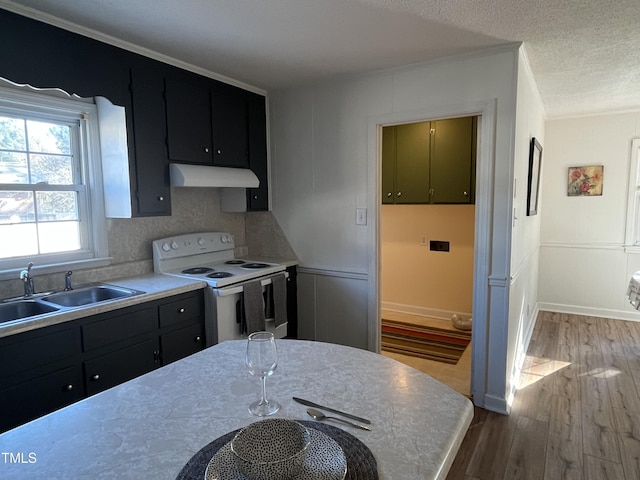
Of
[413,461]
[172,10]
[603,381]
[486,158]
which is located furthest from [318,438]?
[603,381]

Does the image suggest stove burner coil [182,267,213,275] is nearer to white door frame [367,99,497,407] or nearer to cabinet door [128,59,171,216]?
cabinet door [128,59,171,216]

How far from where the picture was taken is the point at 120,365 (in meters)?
2.12

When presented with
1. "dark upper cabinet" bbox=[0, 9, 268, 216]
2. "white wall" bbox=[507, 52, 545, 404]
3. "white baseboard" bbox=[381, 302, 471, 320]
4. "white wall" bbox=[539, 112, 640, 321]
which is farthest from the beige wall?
"dark upper cabinet" bbox=[0, 9, 268, 216]

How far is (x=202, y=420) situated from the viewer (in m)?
0.94

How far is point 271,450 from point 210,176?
238 centimetres

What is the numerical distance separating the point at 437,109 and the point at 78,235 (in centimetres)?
252

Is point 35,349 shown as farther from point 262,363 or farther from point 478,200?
point 478,200

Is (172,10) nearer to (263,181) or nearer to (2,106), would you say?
(2,106)


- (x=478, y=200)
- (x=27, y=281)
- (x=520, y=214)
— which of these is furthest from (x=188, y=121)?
(x=520, y=214)

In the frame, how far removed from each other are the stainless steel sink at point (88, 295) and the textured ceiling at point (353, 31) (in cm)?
146

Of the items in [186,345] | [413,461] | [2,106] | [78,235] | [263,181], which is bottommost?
[186,345]

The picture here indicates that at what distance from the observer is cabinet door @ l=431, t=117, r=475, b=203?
383cm

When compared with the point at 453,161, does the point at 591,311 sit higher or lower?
lower

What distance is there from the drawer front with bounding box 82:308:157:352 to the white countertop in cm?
7
